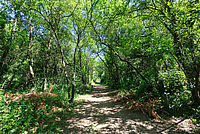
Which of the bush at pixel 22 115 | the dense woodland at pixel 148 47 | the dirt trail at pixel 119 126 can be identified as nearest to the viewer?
the bush at pixel 22 115

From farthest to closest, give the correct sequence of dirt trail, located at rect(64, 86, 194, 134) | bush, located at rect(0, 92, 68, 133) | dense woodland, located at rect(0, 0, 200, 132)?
dense woodland, located at rect(0, 0, 200, 132) → dirt trail, located at rect(64, 86, 194, 134) → bush, located at rect(0, 92, 68, 133)

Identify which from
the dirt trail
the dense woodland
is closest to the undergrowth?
the dense woodland

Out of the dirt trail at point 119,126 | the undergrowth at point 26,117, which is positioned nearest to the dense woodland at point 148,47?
the undergrowth at point 26,117

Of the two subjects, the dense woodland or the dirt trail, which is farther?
the dense woodland

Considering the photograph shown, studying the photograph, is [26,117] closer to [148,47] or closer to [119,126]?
[119,126]

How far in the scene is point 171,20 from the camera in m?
4.04

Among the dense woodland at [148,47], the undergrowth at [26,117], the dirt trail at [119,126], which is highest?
the dense woodland at [148,47]

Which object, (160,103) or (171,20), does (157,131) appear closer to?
(160,103)

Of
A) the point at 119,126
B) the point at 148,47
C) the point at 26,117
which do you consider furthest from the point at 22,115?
the point at 148,47

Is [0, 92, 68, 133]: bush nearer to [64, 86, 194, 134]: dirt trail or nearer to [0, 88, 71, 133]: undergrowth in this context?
[0, 88, 71, 133]: undergrowth

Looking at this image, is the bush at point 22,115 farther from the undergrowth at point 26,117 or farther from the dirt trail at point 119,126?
the dirt trail at point 119,126

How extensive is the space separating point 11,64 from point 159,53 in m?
12.8

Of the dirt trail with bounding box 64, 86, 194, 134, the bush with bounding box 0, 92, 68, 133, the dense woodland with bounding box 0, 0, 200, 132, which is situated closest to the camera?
the bush with bounding box 0, 92, 68, 133

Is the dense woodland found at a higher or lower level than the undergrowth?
higher
